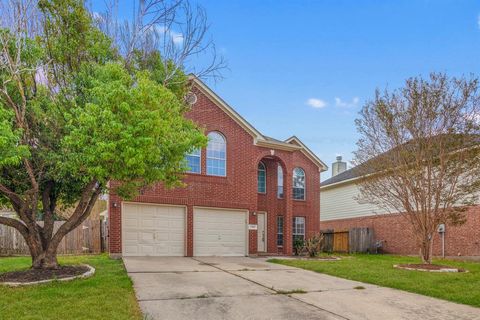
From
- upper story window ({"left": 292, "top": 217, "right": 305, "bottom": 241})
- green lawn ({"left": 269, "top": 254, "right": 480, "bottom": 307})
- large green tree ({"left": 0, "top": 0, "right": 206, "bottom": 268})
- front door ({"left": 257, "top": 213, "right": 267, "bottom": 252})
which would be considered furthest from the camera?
upper story window ({"left": 292, "top": 217, "right": 305, "bottom": 241})

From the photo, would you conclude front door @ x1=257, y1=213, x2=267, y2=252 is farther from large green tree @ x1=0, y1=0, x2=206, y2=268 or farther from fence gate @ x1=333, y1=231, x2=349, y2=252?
large green tree @ x1=0, y1=0, x2=206, y2=268

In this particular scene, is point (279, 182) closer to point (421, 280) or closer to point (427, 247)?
point (427, 247)

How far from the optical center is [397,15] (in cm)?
1340

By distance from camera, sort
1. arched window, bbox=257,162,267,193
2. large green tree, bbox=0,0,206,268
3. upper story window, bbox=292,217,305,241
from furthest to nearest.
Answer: upper story window, bbox=292,217,305,241, arched window, bbox=257,162,267,193, large green tree, bbox=0,0,206,268

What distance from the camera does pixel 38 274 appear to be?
8.09 meters

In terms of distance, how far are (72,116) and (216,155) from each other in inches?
357

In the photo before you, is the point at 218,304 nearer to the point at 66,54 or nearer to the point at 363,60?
the point at 66,54

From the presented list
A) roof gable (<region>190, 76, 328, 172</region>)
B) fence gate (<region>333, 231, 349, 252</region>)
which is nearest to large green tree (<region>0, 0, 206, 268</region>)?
roof gable (<region>190, 76, 328, 172</region>)

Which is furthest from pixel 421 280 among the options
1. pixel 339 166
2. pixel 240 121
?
pixel 339 166

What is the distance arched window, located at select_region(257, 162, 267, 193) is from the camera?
62.2ft

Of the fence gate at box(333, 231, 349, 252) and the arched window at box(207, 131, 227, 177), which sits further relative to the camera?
the fence gate at box(333, 231, 349, 252)

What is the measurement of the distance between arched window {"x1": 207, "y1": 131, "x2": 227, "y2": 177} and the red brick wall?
8312 millimetres

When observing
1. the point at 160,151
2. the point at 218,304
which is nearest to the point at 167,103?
the point at 160,151

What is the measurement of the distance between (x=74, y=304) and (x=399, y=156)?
34.7 feet
